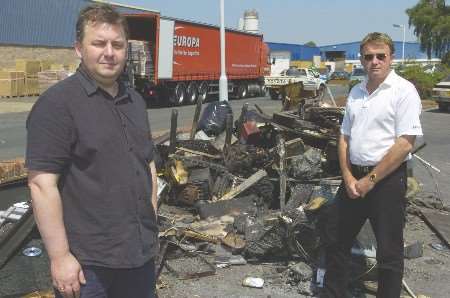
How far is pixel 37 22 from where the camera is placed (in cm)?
3512

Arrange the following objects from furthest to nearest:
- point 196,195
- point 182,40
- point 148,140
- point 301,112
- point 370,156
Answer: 1. point 182,40
2. point 301,112
3. point 196,195
4. point 370,156
5. point 148,140

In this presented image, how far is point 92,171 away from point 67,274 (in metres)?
0.40

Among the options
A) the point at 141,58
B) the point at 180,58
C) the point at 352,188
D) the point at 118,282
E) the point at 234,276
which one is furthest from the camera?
the point at 180,58

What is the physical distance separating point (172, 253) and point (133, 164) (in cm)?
307

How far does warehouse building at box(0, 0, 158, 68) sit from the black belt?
29.5 meters

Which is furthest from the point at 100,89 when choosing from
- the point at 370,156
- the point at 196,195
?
the point at 196,195

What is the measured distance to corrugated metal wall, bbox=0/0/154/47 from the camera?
108ft

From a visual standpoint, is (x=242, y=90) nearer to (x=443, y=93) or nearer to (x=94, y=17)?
(x=443, y=93)

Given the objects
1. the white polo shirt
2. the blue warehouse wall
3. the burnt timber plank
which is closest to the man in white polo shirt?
the white polo shirt

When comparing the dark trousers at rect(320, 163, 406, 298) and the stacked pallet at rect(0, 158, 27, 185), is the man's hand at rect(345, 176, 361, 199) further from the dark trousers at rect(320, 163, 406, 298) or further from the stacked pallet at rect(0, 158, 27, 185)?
the stacked pallet at rect(0, 158, 27, 185)

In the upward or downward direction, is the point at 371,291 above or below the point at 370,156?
below

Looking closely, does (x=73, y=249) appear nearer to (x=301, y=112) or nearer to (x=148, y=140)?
(x=148, y=140)

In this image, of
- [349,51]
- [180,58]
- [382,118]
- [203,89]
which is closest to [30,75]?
[180,58]

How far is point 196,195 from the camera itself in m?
6.67
